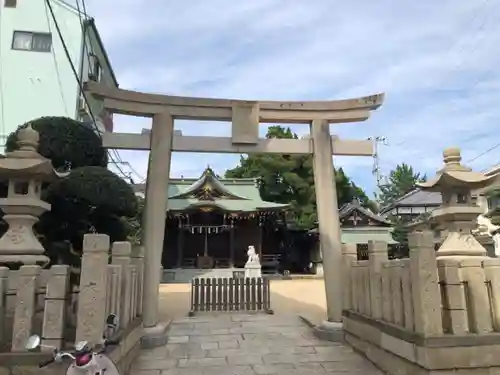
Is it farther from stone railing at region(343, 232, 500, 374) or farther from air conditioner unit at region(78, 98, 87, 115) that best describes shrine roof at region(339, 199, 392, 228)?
stone railing at region(343, 232, 500, 374)

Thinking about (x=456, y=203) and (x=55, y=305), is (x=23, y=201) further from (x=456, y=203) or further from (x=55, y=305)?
(x=456, y=203)

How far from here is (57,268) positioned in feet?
13.8

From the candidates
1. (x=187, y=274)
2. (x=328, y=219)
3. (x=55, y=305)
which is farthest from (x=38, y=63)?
(x=55, y=305)

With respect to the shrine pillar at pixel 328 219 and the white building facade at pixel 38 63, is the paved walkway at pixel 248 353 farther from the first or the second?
the white building facade at pixel 38 63

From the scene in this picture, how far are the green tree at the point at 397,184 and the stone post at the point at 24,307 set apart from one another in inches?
2192

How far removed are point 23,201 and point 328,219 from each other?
521cm

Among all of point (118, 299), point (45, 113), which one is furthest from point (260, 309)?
point (45, 113)

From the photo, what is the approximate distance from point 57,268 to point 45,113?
16.8 m

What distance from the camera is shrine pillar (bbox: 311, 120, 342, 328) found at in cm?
729

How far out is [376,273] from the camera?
557 centimetres

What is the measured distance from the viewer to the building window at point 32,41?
1873 cm

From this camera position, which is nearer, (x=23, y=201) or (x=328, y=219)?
(x=23, y=201)

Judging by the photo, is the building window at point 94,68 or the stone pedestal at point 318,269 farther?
the stone pedestal at point 318,269

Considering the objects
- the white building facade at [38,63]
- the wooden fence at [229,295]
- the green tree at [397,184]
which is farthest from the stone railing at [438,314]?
the green tree at [397,184]
